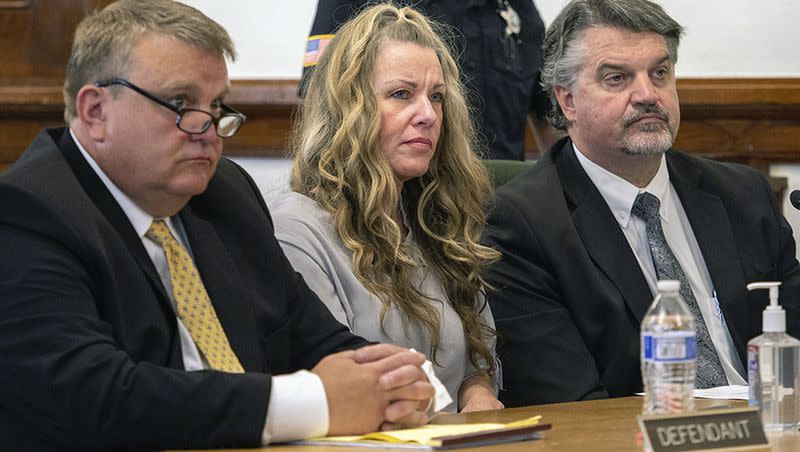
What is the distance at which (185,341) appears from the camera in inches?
76.9

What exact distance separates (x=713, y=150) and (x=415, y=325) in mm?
2007

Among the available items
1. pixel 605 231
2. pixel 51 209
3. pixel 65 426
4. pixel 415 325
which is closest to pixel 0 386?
pixel 65 426

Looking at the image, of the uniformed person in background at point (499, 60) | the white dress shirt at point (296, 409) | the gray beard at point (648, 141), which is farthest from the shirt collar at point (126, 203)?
the uniformed person in background at point (499, 60)

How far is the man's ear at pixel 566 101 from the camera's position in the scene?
3213 millimetres

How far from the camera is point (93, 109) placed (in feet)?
6.45

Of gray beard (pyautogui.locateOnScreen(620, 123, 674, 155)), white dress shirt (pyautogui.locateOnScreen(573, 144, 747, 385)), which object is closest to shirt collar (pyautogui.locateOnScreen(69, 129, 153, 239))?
white dress shirt (pyautogui.locateOnScreen(573, 144, 747, 385))

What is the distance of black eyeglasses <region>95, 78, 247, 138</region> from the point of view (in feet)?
6.33

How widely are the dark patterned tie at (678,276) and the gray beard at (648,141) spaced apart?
0.10 metres

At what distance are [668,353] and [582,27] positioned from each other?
1502 millimetres

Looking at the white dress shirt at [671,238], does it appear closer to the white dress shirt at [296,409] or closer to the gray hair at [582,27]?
the gray hair at [582,27]

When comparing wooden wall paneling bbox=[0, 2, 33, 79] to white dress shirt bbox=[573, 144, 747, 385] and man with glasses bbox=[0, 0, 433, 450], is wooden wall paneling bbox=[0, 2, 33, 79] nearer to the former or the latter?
white dress shirt bbox=[573, 144, 747, 385]

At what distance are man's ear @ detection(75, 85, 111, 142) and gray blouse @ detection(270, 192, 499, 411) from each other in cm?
68

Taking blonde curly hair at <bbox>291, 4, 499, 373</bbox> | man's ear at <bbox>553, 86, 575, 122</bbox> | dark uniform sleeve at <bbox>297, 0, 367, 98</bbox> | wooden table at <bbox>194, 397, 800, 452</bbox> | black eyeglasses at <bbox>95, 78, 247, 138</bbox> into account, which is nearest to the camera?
wooden table at <bbox>194, 397, 800, 452</bbox>

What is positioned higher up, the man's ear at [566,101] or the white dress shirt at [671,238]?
the man's ear at [566,101]
